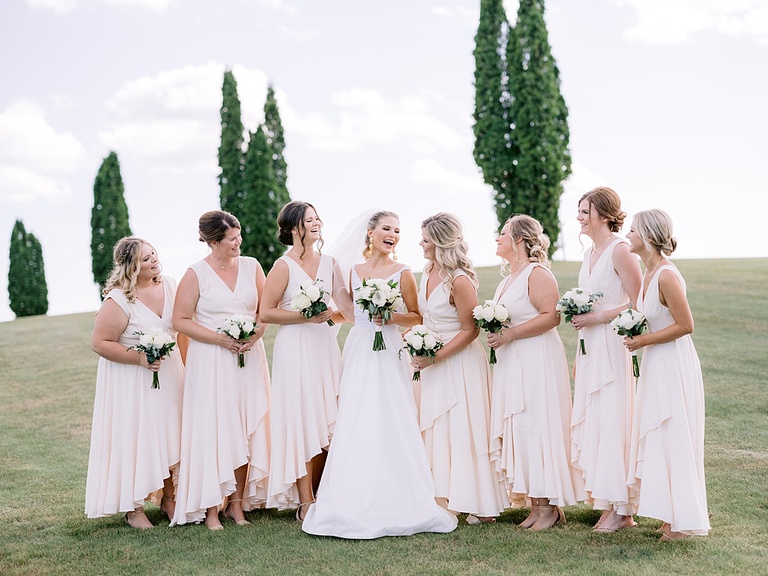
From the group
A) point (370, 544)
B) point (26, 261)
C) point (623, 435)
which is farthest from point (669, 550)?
point (26, 261)

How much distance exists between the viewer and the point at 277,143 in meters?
41.8

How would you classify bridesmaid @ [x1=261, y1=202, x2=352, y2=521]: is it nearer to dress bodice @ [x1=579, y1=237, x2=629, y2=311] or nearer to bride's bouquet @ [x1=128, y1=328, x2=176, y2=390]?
bride's bouquet @ [x1=128, y1=328, x2=176, y2=390]

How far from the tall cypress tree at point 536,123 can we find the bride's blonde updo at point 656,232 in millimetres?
28485

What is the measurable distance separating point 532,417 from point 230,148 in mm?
36806

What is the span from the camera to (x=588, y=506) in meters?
8.26

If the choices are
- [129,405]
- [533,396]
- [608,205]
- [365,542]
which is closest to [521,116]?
[608,205]

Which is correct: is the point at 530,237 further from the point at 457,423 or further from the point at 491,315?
the point at 457,423

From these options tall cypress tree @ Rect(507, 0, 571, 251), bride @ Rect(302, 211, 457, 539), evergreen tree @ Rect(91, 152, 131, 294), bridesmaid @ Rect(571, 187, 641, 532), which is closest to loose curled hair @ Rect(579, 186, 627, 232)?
bridesmaid @ Rect(571, 187, 641, 532)

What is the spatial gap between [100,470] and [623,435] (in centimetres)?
498

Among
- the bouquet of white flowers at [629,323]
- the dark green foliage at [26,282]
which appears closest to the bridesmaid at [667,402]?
the bouquet of white flowers at [629,323]

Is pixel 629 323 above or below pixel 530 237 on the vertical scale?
below

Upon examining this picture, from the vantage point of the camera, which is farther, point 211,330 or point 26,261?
point 26,261

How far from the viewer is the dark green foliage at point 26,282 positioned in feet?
140

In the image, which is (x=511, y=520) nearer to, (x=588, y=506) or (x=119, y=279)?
(x=588, y=506)
